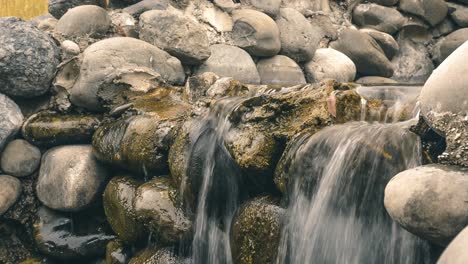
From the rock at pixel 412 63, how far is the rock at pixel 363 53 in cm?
95

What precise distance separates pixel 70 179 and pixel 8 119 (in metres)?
0.89

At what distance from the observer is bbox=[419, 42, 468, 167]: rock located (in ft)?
7.07

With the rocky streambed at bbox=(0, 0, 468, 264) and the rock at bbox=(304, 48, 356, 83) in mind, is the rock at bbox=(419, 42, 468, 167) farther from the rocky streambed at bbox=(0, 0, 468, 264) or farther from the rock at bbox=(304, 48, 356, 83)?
the rock at bbox=(304, 48, 356, 83)

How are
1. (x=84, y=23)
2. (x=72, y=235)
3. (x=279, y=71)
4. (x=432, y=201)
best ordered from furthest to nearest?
1. (x=279, y=71)
2. (x=84, y=23)
3. (x=72, y=235)
4. (x=432, y=201)

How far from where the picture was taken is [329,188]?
2.68m

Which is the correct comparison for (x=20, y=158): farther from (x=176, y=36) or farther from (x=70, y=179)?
(x=176, y=36)

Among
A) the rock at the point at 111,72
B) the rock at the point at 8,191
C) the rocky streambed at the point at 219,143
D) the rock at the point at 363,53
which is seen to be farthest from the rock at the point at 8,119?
Result: the rock at the point at 363,53

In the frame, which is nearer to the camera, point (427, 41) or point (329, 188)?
point (329, 188)

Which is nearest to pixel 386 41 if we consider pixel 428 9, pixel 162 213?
pixel 428 9

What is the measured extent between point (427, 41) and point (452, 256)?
Result: 8.43 meters

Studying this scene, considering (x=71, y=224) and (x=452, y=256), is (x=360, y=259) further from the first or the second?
(x=71, y=224)

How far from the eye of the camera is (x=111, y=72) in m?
4.98

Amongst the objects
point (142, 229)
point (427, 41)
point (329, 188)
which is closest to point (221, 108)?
point (142, 229)

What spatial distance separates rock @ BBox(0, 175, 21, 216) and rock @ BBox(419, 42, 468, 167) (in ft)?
12.2
